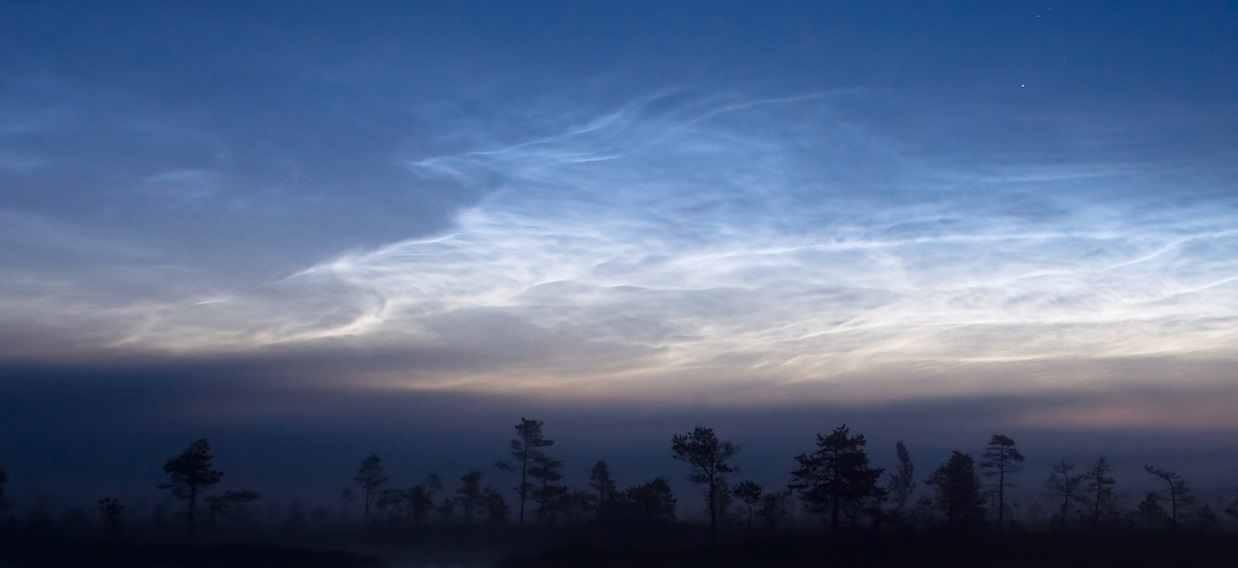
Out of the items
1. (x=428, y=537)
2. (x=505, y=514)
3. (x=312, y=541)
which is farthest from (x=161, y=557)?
(x=505, y=514)

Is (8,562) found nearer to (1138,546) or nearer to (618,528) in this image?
(618,528)

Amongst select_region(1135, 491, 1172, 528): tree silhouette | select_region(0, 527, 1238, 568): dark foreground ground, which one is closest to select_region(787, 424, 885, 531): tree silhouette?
select_region(0, 527, 1238, 568): dark foreground ground

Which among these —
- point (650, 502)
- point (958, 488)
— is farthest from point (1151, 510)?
point (650, 502)

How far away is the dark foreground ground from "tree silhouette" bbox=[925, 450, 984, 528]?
16567 millimetres

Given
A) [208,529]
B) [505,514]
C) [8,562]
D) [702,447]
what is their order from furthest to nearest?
1. [505,514]
2. [208,529]
3. [702,447]
4. [8,562]

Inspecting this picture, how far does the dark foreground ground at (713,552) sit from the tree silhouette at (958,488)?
1657 centimetres

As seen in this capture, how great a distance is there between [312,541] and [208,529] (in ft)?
51.4

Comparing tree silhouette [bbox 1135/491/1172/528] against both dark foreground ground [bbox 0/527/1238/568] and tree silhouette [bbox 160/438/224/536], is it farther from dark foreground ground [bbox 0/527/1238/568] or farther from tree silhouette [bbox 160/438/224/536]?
tree silhouette [bbox 160/438/224/536]

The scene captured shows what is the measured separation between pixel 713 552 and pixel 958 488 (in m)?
28.7

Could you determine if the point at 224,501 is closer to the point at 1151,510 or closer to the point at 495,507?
the point at 495,507

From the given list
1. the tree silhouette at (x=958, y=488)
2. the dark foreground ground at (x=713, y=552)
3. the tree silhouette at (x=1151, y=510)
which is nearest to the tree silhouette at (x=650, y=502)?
the dark foreground ground at (x=713, y=552)

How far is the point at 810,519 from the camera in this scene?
213ft

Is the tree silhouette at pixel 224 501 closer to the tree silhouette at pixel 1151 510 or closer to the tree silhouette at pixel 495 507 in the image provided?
the tree silhouette at pixel 495 507

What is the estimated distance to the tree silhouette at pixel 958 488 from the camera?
63.6 m
